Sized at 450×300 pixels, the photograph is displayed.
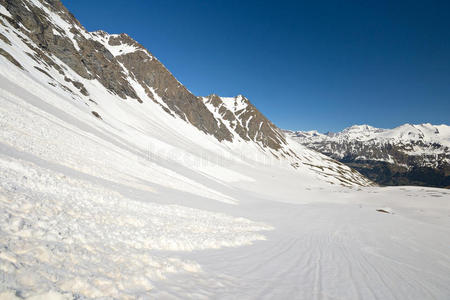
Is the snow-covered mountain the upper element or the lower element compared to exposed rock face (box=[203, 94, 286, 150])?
lower

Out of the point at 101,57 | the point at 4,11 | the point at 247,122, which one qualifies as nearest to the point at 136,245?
the point at 4,11

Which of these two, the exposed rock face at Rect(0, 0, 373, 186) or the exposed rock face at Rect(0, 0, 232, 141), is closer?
the exposed rock face at Rect(0, 0, 373, 186)

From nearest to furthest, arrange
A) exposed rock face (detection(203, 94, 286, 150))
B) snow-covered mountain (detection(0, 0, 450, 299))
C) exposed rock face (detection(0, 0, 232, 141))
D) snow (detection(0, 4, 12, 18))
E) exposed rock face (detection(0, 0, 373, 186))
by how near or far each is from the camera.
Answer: snow-covered mountain (detection(0, 0, 450, 299))
exposed rock face (detection(0, 0, 373, 186))
snow (detection(0, 4, 12, 18))
exposed rock face (detection(0, 0, 232, 141))
exposed rock face (detection(203, 94, 286, 150))

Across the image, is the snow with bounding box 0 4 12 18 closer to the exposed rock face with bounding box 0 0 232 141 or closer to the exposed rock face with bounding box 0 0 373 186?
the exposed rock face with bounding box 0 0 373 186

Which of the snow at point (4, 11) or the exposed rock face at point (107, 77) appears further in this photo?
the snow at point (4, 11)

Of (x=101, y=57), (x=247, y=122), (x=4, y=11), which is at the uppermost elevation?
(x=101, y=57)

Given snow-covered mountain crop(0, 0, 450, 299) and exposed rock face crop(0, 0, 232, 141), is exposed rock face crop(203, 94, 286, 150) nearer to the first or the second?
exposed rock face crop(0, 0, 232, 141)

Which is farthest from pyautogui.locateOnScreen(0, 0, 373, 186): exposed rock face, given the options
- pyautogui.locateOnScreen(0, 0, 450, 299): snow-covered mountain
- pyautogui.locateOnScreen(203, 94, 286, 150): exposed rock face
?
pyautogui.locateOnScreen(0, 0, 450, 299): snow-covered mountain

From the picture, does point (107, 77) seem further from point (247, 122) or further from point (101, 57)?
point (247, 122)

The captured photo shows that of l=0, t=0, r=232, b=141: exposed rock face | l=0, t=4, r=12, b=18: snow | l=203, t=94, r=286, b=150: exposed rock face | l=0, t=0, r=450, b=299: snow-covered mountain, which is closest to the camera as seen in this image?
l=0, t=0, r=450, b=299: snow-covered mountain

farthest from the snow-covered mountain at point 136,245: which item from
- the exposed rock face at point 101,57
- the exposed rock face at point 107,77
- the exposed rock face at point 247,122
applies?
→ the exposed rock face at point 247,122

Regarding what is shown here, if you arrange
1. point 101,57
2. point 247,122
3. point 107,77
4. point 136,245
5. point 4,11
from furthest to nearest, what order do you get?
Answer: 1. point 247,122
2. point 101,57
3. point 107,77
4. point 4,11
5. point 136,245

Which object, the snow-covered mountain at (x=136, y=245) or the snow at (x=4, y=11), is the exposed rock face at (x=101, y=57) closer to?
the snow at (x=4, y=11)

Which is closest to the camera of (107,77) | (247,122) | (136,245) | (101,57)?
(136,245)
